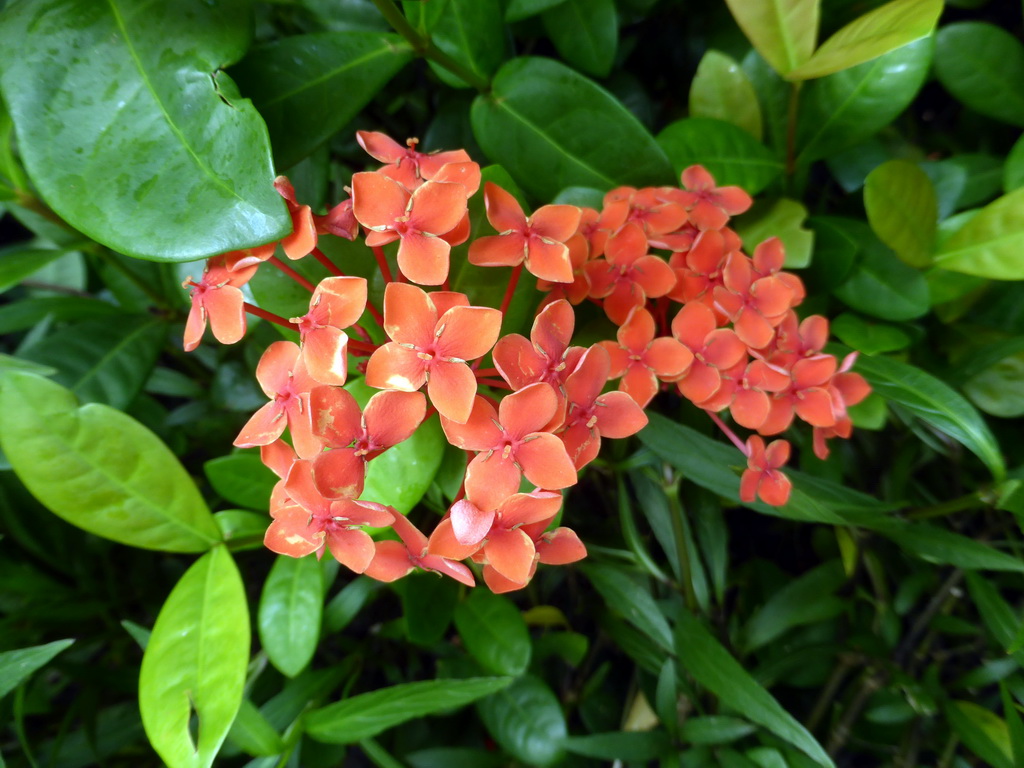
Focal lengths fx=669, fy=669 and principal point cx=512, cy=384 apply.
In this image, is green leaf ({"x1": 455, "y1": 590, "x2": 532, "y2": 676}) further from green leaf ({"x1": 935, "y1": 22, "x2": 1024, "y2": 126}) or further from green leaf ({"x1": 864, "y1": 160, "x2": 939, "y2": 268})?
green leaf ({"x1": 935, "y1": 22, "x2": 1024, "y2": 126})

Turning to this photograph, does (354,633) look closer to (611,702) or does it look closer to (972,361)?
(611,702)

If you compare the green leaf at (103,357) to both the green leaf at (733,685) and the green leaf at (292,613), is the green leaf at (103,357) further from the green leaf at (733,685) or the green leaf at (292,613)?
the green leaf at (733,685)

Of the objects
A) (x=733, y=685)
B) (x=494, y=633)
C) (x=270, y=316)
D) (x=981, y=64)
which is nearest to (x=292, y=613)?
(x=494, y=633)

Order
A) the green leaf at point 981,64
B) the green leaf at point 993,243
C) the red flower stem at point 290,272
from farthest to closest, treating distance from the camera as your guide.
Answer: the green leaf at point 981,64 → the green leaf at point 993,243 → the red flower stem at point 290,272

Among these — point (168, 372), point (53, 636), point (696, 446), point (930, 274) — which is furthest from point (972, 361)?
point (53, 636)

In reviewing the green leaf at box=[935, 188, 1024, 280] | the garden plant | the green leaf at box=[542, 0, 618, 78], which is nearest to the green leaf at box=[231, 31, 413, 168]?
the garden plant

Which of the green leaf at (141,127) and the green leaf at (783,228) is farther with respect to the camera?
the green leaf at (783,228)

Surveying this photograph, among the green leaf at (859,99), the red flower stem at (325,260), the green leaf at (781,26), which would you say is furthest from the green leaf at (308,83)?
the green leaf at (859,99)
